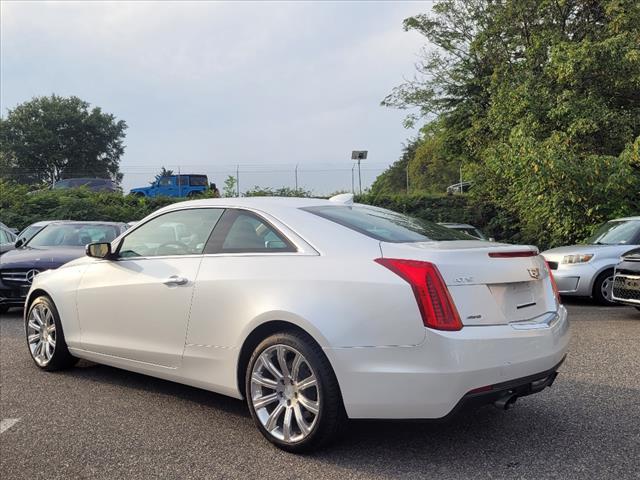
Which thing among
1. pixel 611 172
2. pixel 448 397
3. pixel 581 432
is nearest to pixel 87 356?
pixel 448 397

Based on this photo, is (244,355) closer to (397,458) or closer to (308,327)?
(308,327)

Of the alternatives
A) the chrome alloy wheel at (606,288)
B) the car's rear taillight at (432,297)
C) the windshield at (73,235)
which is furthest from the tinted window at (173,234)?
the chrome alloy wheel at (606,288)

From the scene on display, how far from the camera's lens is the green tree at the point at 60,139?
1932 inches

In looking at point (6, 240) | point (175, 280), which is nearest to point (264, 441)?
point (175, 280)

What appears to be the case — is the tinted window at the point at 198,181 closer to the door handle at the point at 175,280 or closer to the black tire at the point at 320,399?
the door handle at the point at 175,280

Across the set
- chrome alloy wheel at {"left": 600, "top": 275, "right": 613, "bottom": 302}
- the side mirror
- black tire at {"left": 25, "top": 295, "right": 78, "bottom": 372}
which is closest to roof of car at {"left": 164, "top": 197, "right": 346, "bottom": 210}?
the side mirror

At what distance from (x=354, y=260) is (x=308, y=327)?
18.4 inches

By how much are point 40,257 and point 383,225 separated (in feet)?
22.0

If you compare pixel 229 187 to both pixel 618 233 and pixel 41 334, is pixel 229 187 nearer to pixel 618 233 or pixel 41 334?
pixel 618 233

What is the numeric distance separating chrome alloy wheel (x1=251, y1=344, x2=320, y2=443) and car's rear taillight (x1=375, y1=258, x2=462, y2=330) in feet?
2.49

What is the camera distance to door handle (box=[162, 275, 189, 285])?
14.0 ft

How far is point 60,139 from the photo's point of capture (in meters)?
50.8

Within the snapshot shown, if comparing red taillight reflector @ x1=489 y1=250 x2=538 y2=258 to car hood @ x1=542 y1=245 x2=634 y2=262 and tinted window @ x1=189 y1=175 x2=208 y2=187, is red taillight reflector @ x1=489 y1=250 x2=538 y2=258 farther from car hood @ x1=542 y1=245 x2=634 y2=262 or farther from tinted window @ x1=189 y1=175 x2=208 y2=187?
tinted window @ x1=189 y1=175 x2=208 y2=187

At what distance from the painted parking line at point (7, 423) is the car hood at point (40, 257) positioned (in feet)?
15.7
